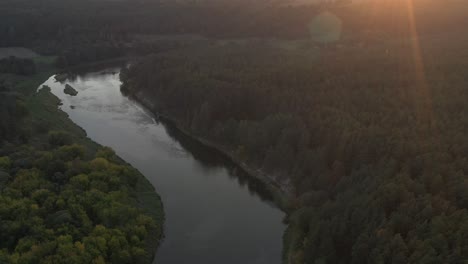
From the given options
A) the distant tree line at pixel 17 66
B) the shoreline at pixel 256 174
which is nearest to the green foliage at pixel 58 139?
the shoreline at pixel 256 174

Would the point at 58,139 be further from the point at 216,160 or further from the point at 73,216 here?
the point at 216,160

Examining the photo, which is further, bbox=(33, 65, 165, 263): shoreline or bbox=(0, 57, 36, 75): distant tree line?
bbox=(0, 57, 36, 75): distant tree line

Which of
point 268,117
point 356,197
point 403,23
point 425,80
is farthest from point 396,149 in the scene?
point 403,23

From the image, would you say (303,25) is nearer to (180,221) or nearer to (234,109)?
(234,109)

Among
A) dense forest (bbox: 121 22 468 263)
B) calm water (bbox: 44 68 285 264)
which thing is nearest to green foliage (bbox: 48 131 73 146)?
calm water (bbox: 44 68 285 264)

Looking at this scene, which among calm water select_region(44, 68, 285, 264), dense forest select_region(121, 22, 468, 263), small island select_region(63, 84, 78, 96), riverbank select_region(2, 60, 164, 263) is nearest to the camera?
dense forest select_region(121, 22, 468, 263)

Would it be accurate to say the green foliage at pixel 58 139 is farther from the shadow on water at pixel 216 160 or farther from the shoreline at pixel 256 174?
the shoreline at pixel 256 174

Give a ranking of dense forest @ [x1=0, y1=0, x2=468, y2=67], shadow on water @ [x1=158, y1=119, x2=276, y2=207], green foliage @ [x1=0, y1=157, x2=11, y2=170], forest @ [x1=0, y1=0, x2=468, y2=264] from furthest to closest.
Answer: dense forest @ [x1=0, y1=0, x2=468, y2=67] → shadow on water @ [x1=158, y1=119, x2=276, y2=207] → green foliage @ [x1=0, y1=157, x2=11, y2=170] → forest @ [x1=0, y1=0, x2=468, y2=264]

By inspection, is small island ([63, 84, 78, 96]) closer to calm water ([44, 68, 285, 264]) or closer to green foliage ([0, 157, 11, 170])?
calm water ([44, 68, 285, 264])
